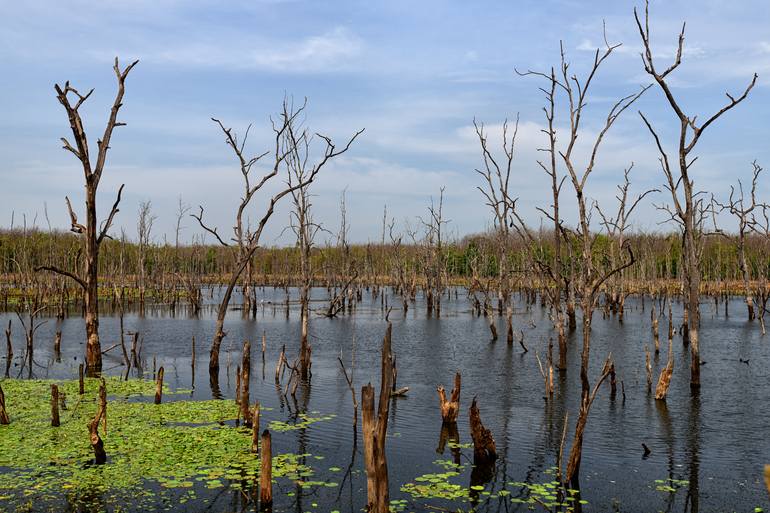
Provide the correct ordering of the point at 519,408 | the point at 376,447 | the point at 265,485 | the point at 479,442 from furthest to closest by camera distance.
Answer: the point at 519,408 < the point at 479,442 < the point at 265,485 < the point at 376,447

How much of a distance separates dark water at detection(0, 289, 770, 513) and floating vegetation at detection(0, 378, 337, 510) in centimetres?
62

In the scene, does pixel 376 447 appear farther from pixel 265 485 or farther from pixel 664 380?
pixel 664 380

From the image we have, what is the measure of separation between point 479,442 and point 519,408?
167 inches

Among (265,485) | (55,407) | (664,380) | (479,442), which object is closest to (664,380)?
(664,380)

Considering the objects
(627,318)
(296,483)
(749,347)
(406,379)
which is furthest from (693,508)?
(627,318)

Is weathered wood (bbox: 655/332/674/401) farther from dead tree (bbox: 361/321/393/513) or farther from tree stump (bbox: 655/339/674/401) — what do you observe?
dead tree (bbox: 361/321/393/513)

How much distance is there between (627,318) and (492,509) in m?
28.8

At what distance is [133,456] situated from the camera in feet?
32.3

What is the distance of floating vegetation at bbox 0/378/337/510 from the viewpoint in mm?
8453

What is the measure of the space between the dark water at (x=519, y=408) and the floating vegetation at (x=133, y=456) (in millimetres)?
623

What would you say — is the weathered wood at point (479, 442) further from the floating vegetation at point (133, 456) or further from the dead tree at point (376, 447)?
the dead tree at point (376, 447)

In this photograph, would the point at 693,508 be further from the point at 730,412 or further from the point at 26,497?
the point at 26,497

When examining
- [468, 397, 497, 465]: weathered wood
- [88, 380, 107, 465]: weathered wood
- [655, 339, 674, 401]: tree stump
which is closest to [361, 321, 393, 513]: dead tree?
[468, 397, 497, 465]: weathered wood

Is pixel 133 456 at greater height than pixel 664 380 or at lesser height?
lesser
